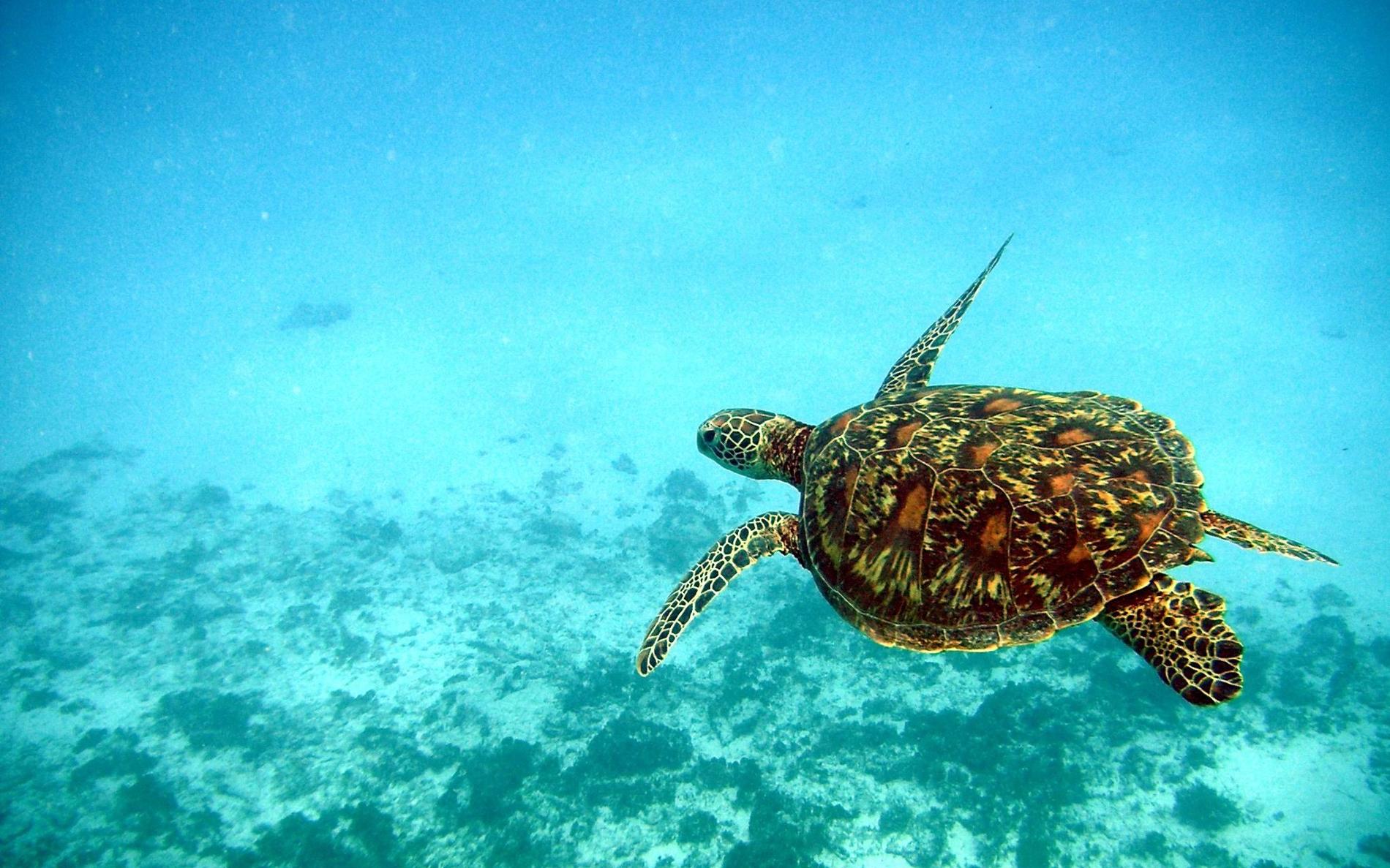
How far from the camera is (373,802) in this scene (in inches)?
348

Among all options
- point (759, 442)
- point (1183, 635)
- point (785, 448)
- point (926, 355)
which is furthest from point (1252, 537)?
point (759, 442)

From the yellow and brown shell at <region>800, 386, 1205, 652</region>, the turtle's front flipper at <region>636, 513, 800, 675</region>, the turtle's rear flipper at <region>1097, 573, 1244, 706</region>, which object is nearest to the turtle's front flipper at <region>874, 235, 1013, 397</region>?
the yellow and brown shell at <region>800, 386, 1205, 652</region>

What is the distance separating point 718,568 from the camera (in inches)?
192

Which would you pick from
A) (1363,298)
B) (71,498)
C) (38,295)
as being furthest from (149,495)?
(1363,298)

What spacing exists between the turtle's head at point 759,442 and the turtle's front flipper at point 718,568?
48 centimetres

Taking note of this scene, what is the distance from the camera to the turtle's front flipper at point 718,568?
14.9ft

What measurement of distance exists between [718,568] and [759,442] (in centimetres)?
125

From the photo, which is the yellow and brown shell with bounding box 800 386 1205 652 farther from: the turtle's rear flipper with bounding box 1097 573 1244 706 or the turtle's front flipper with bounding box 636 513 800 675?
the turtle's front flipper with bounding box 636 513 800 675

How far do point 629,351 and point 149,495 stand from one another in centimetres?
1641

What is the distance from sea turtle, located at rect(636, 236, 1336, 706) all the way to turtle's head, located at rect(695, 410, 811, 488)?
0.99 meters

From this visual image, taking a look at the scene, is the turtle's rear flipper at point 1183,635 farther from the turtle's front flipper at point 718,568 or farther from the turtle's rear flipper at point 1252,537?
the turtle's front flipper at point 718,568

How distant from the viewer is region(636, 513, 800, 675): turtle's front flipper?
4.54 metres

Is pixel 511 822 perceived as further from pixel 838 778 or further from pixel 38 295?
pixel 38 295

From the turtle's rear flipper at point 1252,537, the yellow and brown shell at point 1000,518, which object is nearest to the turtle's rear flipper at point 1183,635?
the yellow and brown shell at point 1000,518
